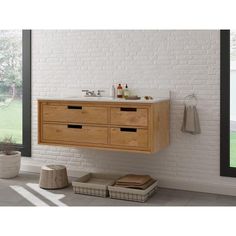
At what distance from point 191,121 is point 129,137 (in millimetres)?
723

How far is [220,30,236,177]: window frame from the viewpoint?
4.71 metres

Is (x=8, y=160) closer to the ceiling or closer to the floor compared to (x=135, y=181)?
closer to the ceiling

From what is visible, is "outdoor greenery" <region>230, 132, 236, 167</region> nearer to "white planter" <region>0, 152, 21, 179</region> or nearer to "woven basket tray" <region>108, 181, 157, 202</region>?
"woven basket tray" <region>108, 181, 157, 202</region>

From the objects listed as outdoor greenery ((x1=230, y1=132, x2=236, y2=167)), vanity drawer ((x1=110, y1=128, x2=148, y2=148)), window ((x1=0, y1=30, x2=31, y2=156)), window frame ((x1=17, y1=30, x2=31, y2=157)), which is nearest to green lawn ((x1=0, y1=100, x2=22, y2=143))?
window ((x1=0, y1=30, x2=31, y2=156))

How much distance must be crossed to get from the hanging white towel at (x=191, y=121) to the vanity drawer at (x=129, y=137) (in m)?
0.56

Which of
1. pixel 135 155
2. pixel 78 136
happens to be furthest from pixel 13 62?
pixel 135 155

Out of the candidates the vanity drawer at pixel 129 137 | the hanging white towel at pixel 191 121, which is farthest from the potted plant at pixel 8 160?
the hanging white towel at pixel 191 121

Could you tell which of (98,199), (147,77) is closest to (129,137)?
(98,199)

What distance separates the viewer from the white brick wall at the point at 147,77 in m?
4.85

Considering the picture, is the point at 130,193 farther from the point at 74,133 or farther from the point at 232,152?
the point at 232,152

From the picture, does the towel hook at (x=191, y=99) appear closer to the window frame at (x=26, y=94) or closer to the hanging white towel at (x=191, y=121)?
the hanging white towel at (x=191, y=121)

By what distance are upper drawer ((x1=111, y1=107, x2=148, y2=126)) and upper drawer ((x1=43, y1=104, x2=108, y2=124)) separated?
107 millimetres

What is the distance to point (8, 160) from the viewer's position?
5.45 m
